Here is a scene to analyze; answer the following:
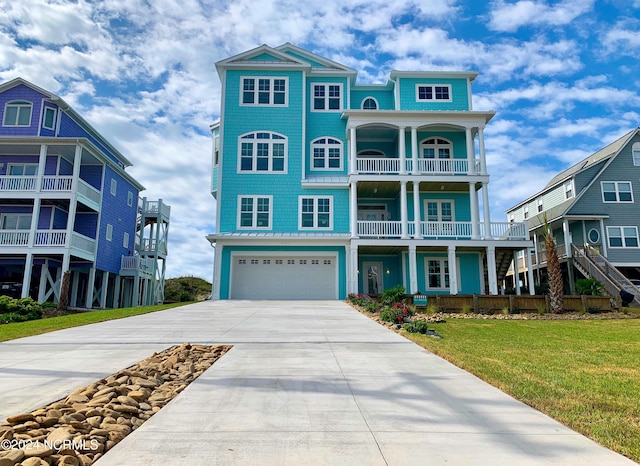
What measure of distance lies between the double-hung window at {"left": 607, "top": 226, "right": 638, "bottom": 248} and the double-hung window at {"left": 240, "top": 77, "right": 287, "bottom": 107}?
2159 centimetres

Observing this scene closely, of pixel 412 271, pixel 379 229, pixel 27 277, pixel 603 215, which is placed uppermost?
pixel 603 215

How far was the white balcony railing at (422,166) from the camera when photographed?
2253 cm

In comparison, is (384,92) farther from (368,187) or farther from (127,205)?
(127,205)

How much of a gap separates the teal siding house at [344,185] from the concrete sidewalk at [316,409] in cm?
→ 1415

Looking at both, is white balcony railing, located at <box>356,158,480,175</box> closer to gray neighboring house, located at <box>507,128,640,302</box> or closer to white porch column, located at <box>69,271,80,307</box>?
gray neighboring house, located at <box>507,128,640,302</box>

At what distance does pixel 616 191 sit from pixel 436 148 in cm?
1277

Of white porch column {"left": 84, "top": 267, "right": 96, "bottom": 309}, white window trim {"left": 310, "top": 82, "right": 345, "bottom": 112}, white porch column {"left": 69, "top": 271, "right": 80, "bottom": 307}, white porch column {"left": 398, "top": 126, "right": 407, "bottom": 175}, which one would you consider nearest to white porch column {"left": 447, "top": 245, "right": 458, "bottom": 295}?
white porch column {"left": 398, "top": 126, "right": 407, "bottom": 175}

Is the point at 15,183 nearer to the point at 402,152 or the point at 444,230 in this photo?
the point at 402,152

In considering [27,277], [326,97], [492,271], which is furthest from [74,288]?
[492,271]

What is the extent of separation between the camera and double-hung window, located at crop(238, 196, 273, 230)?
22.7 meters

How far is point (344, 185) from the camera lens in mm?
22750

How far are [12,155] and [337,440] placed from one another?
26412 mm

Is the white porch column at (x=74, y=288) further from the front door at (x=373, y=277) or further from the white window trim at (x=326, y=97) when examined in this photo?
the white window trim at (x=326, y=97)

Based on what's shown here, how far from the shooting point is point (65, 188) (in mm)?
21812
